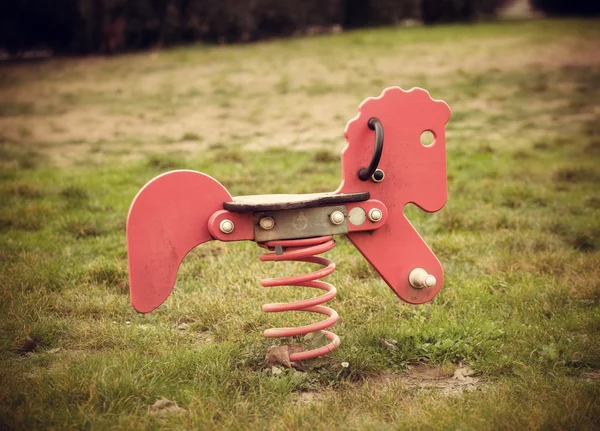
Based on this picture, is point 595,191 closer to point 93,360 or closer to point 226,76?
point 93,360

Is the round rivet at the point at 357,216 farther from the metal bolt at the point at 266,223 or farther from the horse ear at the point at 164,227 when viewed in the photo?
the horse ear at the point at 164,227

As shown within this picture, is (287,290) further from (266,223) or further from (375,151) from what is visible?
(375,151)

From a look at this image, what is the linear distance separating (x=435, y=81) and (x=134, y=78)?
6.92m

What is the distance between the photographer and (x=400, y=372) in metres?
3.40

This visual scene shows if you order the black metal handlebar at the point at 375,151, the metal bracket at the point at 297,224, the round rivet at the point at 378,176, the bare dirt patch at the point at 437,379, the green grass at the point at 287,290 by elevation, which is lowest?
the bare dirt patch at the point at 437,379

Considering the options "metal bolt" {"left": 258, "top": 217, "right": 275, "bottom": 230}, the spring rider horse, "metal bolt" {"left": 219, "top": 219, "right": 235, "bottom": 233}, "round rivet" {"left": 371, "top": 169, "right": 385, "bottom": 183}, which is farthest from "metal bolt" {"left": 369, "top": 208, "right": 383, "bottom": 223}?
"metal bolt" {"left": 219, "top": 219, "right": 235, "bottom": 233}

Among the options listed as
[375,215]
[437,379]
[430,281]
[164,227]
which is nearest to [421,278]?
[430,281]

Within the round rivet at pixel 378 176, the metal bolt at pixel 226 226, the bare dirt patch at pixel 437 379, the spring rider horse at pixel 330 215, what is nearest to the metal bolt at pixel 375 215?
the spring rider horse at pixel 330 215

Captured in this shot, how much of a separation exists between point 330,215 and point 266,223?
30 centimetres

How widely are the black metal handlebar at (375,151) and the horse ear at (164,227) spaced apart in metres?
0.65

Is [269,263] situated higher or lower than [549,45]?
lower

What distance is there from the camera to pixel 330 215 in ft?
10.1

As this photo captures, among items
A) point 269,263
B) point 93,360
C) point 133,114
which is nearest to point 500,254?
point 269,263

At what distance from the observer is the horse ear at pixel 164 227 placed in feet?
9.68
